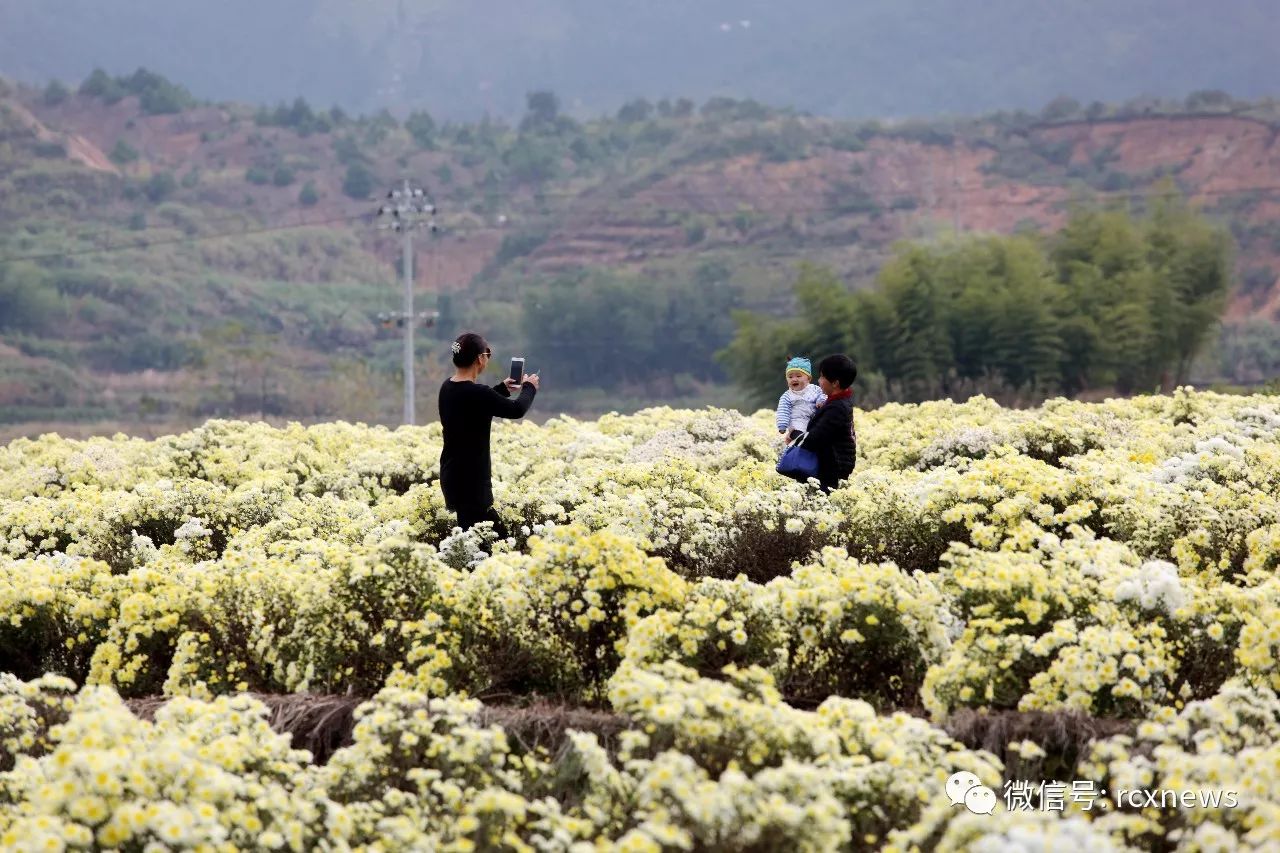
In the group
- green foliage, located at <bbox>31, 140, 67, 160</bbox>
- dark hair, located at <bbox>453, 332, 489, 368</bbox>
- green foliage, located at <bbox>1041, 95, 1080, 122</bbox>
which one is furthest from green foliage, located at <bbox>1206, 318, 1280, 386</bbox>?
green foliage, located at <bbox>31, 140, 67, 160</bbox>

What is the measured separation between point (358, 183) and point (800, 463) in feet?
360

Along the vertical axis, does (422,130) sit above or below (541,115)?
below

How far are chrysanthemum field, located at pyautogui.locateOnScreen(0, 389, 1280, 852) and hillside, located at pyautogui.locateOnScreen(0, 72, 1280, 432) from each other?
5957cm

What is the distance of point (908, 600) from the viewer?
6258mm

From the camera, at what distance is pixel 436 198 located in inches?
4574

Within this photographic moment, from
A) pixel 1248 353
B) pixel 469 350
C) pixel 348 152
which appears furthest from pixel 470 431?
pixel 348 152

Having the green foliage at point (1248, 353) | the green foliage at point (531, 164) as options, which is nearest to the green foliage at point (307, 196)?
the green foliage at point (531, 164)

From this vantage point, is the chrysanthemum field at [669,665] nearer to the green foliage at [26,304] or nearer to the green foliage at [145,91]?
the green foliage at [26,304]

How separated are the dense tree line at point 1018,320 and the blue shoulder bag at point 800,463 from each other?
27802 millimetres

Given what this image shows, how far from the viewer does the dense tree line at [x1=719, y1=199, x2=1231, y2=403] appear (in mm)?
41875

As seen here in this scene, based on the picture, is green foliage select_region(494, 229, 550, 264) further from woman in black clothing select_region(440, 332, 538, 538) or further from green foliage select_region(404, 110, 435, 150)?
woman in black clothing select_region(440, 332, 538, 538)

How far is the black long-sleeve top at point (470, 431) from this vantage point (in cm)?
849

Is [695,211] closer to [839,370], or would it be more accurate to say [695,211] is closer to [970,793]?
[839,370]

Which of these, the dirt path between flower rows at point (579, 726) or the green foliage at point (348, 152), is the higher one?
the green foliage at point (348, 152)
